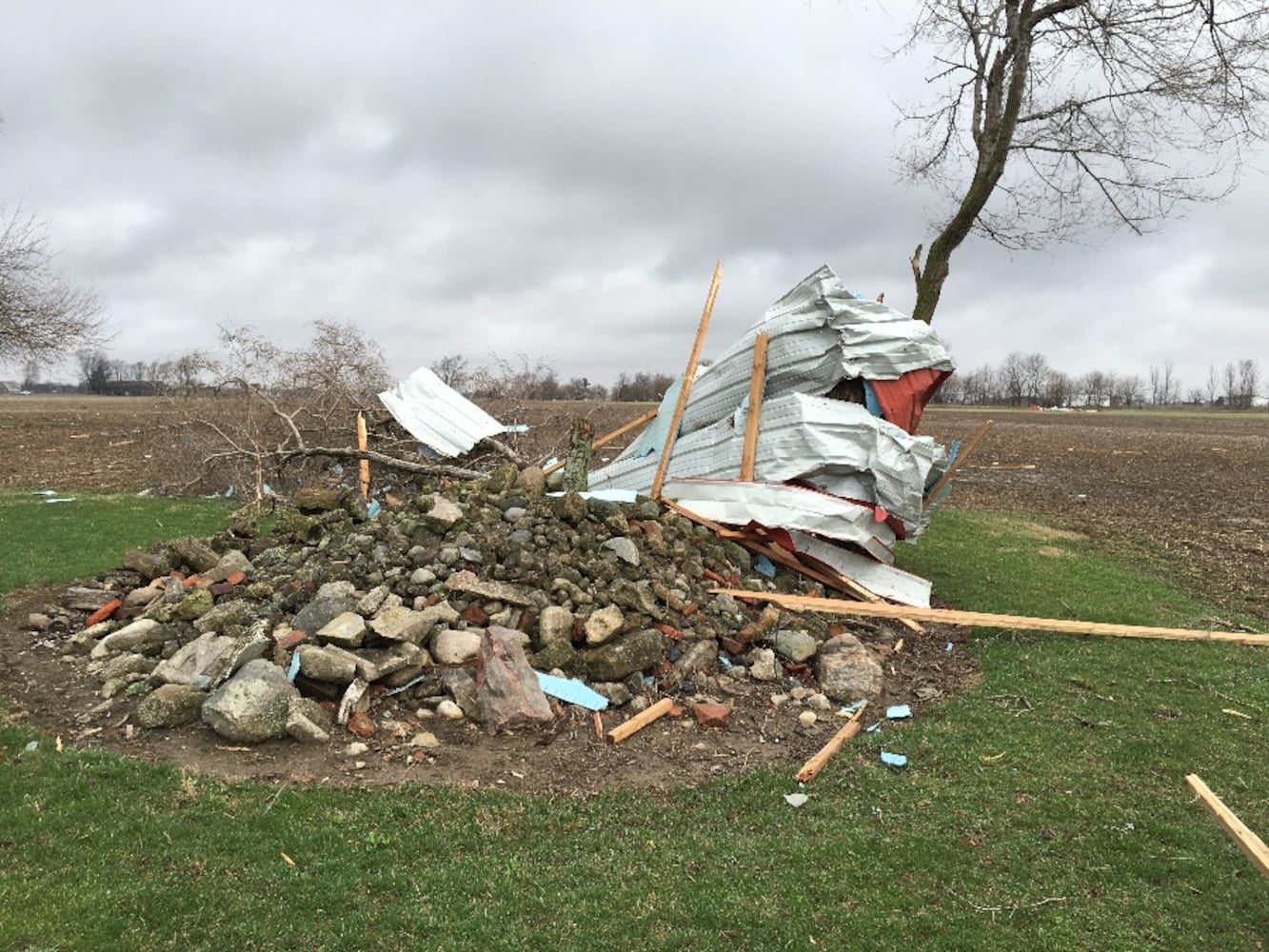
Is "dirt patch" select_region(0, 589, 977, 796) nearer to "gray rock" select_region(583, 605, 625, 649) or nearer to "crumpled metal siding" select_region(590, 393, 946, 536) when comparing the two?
"gray rock" select_region(583, 605, 625, 649)

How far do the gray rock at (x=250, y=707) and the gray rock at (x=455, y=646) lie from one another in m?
1.04

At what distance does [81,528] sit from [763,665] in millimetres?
10652

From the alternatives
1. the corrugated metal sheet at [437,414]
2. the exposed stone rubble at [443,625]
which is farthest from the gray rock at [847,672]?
the corrugated metal sheet at [437,414]

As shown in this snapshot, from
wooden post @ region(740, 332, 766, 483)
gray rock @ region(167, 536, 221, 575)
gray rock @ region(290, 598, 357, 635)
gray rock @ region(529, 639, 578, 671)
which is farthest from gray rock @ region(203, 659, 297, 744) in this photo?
wooden post @ region(740, 332, 766, 483)

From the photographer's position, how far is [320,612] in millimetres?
6258

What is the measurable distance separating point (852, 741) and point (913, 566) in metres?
5.89

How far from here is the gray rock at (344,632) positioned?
5914 millimetres

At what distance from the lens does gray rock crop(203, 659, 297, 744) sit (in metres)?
5.20

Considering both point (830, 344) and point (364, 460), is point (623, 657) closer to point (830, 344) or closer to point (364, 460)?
point (830, 344)

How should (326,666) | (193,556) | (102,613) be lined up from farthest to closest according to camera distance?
(193,556) → (102,613) → (326,666)

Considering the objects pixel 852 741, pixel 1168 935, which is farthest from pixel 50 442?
pixel 1168 935

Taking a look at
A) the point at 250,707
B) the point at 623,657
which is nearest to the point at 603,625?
the point at 623,657

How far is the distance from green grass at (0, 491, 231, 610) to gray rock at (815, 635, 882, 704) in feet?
26.2

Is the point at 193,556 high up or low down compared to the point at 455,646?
up
